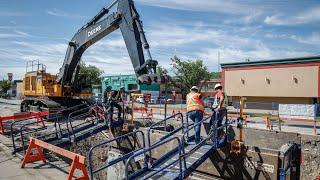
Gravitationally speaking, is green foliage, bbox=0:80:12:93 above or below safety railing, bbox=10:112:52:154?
above

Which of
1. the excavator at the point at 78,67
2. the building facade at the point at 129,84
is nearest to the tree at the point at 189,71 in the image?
the building facade at the point at 129,84

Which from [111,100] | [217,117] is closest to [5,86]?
[111,100]

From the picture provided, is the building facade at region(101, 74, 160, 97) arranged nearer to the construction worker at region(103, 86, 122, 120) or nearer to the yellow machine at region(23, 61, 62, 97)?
the yellow machine at region(23, 61, 62, 97)

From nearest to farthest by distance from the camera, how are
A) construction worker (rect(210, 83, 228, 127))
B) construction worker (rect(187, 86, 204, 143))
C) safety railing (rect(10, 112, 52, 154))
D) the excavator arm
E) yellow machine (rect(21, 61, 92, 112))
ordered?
construction worker (rect(210, 83, 228, 127)), construction worker (rect(187, 86, 204, 143)), safety railing (rect(10, 112, 52, 154)), the excavator arm, yellow machine (rect(21, 61, 92, 112))

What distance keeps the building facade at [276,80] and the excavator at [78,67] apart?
20119mm

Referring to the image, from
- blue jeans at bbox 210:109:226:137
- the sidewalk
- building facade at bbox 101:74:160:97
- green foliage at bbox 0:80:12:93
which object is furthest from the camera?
green foliage at bbox 0:80:12:93

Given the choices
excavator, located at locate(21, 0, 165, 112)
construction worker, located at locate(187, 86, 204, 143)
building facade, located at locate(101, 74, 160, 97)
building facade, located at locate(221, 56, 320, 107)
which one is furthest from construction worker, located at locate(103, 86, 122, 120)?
building facade, located at locate(101, 74, 160, 97)

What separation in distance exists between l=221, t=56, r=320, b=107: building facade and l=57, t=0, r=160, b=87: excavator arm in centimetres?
2128

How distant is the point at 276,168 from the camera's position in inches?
362

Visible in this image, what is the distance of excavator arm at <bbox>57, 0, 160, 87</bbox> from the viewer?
13.0 meters

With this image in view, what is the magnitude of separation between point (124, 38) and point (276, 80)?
24079 millimetres

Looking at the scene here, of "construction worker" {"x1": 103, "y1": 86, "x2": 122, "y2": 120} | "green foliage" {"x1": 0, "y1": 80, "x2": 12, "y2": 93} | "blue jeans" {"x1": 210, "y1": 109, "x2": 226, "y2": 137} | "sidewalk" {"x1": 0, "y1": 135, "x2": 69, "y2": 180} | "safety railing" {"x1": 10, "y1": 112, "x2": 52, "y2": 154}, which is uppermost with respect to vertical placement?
"green foliage" {"x1": 0, "y1": 80, "x2": 12, "y2": 93}

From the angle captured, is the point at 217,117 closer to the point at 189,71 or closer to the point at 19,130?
the point at 19,130

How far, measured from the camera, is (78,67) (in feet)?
67.5
